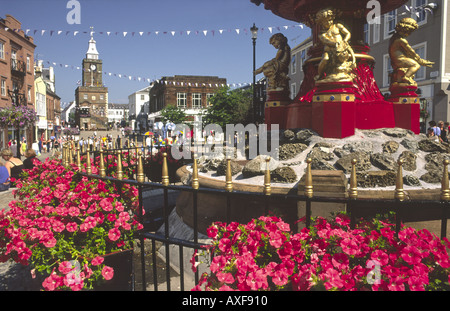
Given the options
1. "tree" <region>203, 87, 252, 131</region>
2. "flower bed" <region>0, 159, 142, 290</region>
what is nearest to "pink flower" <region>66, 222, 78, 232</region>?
"flower bed" <region>0, 159, 142, 290</region>

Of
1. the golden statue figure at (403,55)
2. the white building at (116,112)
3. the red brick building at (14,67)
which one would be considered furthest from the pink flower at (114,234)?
the white building at (116,112)

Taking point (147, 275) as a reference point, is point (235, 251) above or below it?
above

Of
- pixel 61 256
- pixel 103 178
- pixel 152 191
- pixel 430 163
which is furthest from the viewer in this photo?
pixel 152 191

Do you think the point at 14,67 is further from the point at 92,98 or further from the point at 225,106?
the point at 92,98

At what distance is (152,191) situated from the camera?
375 inches

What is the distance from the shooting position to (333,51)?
5.88m

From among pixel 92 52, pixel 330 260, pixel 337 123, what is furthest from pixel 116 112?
pixel 330 260

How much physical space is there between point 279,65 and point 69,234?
6.09 m

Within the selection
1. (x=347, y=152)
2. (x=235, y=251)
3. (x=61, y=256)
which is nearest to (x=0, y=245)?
(x=61, y=256)

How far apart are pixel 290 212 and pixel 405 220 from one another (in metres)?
1.27

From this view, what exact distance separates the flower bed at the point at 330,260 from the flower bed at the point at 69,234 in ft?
4.37

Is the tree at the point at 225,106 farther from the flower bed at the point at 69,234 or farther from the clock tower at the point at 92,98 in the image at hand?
the clock tower at the point at 92,98

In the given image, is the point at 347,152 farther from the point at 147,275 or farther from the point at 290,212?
the point at 147,275

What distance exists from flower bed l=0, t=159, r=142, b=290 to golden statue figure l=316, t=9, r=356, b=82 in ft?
13.8
